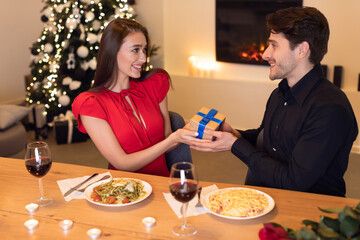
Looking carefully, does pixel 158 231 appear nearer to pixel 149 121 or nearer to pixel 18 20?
pixel 149 121

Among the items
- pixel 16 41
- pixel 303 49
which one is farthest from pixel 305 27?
pixel 16 41

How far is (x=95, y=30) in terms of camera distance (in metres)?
4.82

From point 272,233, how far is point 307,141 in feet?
2.59

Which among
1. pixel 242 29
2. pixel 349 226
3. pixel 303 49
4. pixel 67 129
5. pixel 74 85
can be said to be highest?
pixel 303 49

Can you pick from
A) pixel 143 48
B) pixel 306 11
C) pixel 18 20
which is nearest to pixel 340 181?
pixel 306 11

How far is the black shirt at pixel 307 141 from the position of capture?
1686mm

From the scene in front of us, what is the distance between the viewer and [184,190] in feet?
4.18

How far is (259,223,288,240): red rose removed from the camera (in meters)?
0.98

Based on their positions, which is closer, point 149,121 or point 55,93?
point 149,121

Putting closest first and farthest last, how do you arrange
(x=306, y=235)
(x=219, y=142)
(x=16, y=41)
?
(x=306, y=235) < (x=219, y=142) < (x=16, y=41)

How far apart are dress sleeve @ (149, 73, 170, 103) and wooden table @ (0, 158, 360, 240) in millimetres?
785

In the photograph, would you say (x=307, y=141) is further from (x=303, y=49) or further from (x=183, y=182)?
(x=183, y=182)

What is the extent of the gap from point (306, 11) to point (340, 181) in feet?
2.38

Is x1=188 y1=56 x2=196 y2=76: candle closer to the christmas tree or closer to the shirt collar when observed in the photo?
the christmas tree
